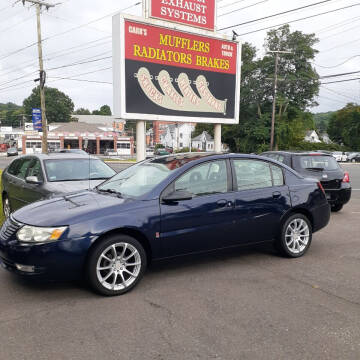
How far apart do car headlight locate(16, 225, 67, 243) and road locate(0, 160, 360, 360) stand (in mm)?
654

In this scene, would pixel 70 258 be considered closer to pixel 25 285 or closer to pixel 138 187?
pixel 25 285

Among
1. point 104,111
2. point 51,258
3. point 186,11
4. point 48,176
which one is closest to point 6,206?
point 48,176

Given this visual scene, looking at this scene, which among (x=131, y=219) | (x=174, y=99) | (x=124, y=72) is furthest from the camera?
(x=174, y=99)

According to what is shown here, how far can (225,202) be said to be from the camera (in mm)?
4766

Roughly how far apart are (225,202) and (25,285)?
257cm

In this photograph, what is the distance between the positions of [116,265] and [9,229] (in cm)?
124

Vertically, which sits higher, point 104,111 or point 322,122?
point 104,111

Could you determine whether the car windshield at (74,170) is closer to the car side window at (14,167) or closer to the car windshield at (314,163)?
the car side window at (14,167)

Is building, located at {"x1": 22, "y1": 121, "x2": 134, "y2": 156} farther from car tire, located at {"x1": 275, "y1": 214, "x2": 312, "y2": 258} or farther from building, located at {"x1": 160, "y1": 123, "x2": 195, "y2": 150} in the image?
car tire, located at {"x1": 275, "y1": 214, "x2": 312, "y2": 258}

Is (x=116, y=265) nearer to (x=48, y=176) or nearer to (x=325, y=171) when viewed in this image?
(x=48, y=176)

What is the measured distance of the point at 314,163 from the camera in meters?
9.08

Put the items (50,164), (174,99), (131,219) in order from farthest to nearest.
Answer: (174,99) → (50,164) → (131,219)

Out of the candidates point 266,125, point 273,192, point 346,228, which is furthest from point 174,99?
point 266,125

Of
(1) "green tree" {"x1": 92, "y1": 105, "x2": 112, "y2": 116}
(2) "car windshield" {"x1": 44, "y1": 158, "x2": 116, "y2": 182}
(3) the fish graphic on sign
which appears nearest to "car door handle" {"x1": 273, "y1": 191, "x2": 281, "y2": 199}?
(2) "car windshield" {"x1": 44, "y1": 158, "x2": 116, "y2": 182}
